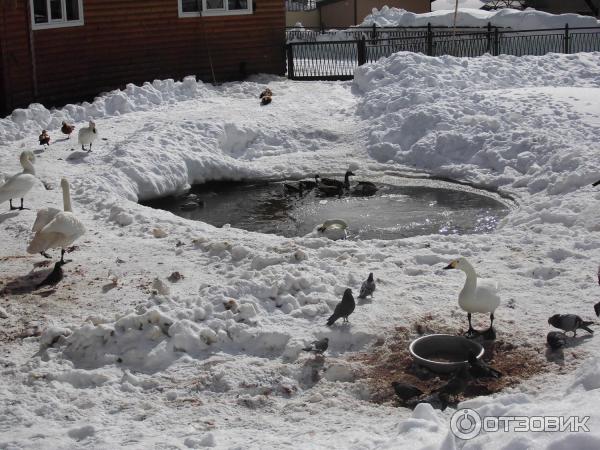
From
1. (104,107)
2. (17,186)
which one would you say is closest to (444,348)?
(17,186)

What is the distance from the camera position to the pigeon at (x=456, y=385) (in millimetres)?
8641

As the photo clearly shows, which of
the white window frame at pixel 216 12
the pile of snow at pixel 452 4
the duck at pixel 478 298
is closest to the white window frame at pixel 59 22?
the white window frame at pixel 216 12

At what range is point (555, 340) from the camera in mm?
9617

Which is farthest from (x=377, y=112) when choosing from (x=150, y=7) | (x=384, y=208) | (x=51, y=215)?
(x=51, y=215)

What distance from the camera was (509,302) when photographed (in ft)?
35.6

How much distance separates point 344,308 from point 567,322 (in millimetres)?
2232

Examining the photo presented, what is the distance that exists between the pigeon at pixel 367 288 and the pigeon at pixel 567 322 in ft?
6.75

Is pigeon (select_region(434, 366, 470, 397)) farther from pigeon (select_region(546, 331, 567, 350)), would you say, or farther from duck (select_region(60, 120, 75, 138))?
duck (select_region(60, 120, 75, 138))

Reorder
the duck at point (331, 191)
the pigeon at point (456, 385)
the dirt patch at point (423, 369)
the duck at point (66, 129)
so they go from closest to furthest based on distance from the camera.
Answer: the pigeon at point (456, 385) < the dirt patch at point (423, 369) < the duck at point (331, 191) < the duck at point (66, 129)

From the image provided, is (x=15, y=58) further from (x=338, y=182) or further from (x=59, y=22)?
(x=338, y=182)

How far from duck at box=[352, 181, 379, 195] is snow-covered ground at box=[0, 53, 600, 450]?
3.91 feet

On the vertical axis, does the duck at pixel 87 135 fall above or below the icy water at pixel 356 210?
above

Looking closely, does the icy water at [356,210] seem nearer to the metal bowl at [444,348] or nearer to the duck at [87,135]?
the duck at [87,135]

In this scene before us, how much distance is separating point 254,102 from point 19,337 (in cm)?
1275
